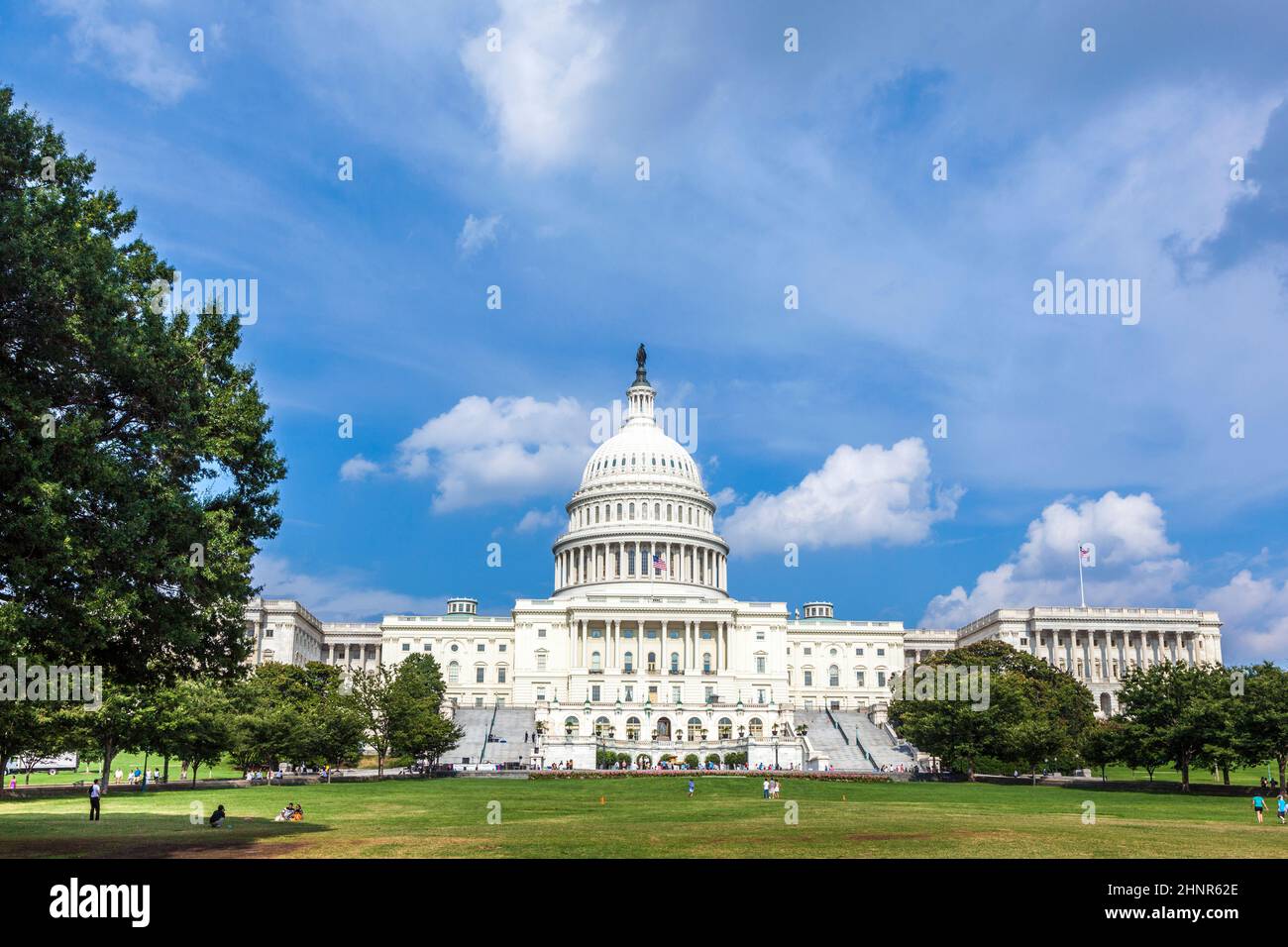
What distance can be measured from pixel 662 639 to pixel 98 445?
390 ft

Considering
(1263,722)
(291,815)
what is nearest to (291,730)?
(291,815)

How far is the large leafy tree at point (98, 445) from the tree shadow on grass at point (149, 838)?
4.66m

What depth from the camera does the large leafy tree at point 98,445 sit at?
2477 cm

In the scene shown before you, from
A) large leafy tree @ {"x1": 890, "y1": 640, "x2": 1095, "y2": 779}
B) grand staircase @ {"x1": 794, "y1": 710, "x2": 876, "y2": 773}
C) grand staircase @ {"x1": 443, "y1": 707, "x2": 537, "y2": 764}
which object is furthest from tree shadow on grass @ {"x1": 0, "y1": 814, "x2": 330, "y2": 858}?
grand staircase @ {"x1": 794, "y1": 710, "x2": 876, "y2": 773}

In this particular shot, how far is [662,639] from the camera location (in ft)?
470

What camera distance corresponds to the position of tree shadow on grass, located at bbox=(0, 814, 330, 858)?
2650 cm

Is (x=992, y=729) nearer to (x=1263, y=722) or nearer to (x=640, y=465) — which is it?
(x=1263, y=722)

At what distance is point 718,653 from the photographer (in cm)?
14200

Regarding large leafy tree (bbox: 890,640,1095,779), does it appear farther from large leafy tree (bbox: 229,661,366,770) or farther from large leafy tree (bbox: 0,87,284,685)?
large leafy tree (bbox: 0,87,284,685)

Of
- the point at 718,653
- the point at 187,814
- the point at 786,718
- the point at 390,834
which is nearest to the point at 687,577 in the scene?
the point at 718,653

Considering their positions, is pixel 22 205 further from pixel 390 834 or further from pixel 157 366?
pixel 390 834

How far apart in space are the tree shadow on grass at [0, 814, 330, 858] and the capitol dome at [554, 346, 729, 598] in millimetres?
112930
